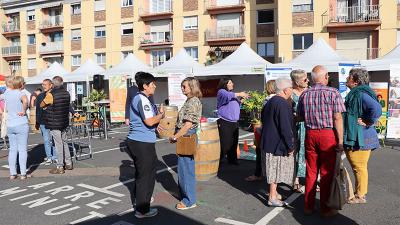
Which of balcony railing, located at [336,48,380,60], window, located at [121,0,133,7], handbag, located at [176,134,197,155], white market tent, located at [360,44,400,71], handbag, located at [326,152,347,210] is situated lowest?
handbag, located at [326,152,347,210]

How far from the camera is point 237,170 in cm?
736

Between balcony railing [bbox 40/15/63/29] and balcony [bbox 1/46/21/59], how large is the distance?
16.8 ft

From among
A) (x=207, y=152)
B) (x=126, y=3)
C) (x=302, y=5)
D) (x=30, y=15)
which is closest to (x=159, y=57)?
(x=126, y=3)

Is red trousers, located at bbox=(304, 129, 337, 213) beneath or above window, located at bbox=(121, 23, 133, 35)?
beneath

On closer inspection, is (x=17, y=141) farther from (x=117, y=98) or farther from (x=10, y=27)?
(x=10, y=27)

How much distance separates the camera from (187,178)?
Result: 514 centimetres

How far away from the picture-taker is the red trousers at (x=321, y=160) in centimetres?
456

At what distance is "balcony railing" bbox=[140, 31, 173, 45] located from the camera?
32906 mm

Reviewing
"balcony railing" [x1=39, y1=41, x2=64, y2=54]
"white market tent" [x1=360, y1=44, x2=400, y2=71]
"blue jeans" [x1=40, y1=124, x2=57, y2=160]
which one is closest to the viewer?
"blue jeans" [x1=40, y1=124, x2=57, y2=160]

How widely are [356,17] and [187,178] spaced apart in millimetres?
23880

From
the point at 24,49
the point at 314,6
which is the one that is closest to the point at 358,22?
the point at 314,6

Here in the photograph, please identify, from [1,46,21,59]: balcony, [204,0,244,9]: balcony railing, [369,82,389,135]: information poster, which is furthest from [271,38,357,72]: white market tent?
[1,46,21,59]: balcony

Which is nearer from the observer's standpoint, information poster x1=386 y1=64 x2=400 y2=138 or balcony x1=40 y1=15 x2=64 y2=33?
information poster x1=386 y1=64 x2=400 y2=138

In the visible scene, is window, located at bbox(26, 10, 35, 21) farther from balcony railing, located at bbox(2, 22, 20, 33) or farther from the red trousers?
the red trousers
